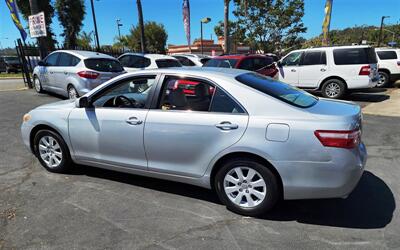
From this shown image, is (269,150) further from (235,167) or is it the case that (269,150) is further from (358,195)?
(358,195)

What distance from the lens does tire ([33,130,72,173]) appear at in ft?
15.1

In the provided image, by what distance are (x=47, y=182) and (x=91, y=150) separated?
0.79 meters

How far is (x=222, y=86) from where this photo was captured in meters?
3.60

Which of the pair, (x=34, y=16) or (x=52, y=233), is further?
(x=34, y=16)

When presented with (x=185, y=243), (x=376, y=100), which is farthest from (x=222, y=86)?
(x=376, y=100)

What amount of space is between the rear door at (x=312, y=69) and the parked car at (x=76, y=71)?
6.44m

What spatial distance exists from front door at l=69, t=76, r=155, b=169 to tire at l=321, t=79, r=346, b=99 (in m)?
8.87

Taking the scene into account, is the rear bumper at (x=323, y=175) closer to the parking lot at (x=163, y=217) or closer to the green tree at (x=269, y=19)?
the parking lot at (x=163, y=217)

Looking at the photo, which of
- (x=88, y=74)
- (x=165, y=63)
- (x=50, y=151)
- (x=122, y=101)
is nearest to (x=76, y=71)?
(x=88, y=74)

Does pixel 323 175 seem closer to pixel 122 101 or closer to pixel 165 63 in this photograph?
pixel 122 101

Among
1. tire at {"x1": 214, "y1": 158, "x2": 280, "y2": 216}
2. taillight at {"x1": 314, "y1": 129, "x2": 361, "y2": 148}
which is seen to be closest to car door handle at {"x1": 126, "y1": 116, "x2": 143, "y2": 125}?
tire at {"x1": 214, "y1": 158, "x2": 280, "y2": 216}

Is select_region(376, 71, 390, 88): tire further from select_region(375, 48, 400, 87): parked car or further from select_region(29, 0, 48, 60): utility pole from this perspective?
select_region(29, 0, 48, 60): utility pole

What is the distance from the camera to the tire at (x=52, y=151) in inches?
182

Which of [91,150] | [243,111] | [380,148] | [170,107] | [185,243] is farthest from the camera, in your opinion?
[380,148]
